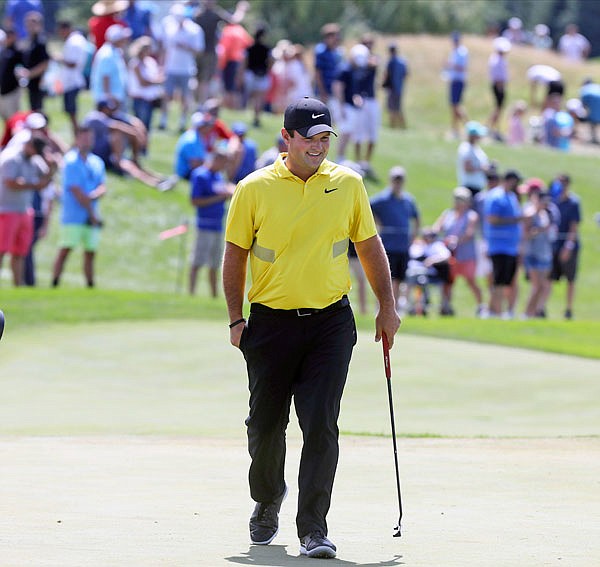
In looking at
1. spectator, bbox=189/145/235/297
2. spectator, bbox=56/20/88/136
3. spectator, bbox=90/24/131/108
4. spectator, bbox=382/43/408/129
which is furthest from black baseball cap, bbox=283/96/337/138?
spectator, bbox=382/43/408/129

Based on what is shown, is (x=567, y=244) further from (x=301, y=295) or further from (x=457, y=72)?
(x=301, y=295)

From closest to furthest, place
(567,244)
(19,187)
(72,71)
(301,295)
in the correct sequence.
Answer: (301,295) → (19,187) → (567,244) → (72,71)

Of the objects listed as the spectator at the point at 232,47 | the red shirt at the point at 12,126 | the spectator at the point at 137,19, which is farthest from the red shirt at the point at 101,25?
the red shirt at the point at 12,126

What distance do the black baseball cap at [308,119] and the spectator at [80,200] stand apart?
11821 mm

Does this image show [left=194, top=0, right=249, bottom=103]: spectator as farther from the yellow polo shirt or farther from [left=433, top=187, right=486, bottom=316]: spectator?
the yellow polo shirt

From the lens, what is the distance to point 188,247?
23.7 m

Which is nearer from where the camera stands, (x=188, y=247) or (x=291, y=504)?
(x=291, y=504)

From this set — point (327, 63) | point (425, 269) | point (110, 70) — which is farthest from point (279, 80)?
point (425, 269)

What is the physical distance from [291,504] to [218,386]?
5.31 m

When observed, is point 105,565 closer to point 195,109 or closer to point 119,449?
point 119,449

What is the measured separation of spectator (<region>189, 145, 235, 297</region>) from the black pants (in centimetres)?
1233

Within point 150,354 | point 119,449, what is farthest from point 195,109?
point 119,449

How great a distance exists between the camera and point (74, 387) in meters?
12.7

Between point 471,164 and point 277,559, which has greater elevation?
point 471,164
